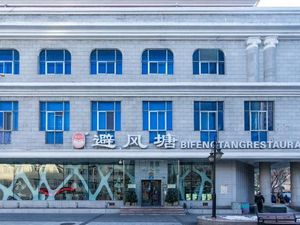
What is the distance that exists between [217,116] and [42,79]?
11.4 m

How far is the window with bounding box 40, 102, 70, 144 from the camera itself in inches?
1476

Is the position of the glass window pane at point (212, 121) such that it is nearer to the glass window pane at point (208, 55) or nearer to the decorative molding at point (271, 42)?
the glass window pane at point (208, 55)

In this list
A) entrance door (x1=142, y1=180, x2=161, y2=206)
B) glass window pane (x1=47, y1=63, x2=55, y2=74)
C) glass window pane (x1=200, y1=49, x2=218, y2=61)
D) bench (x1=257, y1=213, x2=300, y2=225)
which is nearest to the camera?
bench (x1=257, y1=213, x2=300, y2=225)

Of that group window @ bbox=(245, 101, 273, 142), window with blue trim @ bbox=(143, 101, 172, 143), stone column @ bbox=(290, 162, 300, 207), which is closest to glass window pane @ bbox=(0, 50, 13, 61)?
window with blue trim @ bbox=(143, 101, 172, 143)

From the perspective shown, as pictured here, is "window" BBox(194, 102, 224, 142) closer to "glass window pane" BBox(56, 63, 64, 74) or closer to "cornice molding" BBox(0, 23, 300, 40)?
"cornice molding" BBox(0, 23, 300, 40)

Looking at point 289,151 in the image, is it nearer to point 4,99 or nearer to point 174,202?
point 174,202

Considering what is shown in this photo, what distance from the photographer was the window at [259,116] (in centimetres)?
3759

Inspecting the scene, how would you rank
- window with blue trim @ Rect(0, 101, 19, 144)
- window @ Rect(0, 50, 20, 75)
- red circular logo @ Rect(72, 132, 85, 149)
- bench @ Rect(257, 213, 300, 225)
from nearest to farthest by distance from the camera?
bench @ Rect(257, 213, 300, 225) → red circular logo @ Rect(72, 132, 85, 149) → window with blue trim @ Rect(0, 101, 19, 144) → window @ Rect(0, 50, 20, 75)

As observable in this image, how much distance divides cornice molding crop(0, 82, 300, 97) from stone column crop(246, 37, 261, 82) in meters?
0.88

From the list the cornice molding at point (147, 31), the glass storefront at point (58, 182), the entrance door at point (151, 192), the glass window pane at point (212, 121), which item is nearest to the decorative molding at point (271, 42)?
the cornice molding at point (147, 31)

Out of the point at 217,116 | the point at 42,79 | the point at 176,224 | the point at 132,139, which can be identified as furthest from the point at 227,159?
the point at 42,79

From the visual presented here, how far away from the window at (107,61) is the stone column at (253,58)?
27.2 feet

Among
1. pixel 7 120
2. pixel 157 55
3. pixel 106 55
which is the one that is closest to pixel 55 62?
pixel 106 55

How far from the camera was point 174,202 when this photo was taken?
3716cm
